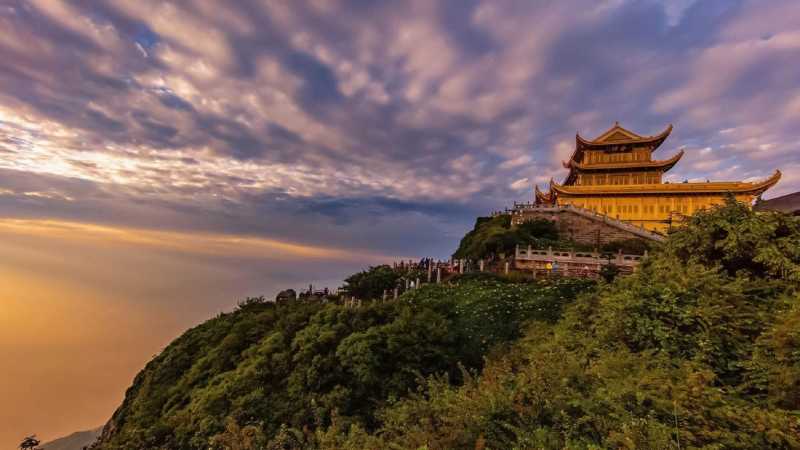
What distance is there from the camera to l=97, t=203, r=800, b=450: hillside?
5.20 m

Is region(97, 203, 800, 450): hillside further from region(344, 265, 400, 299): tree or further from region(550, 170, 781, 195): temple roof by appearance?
region(550, 170, 781, 195): temple roof

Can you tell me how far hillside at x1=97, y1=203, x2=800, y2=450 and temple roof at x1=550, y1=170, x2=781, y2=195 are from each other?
86.6ft

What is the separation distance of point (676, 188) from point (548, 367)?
40170 mm

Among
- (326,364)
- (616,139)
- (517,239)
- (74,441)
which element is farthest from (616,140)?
(74,441)

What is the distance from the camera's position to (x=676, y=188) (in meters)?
37.7

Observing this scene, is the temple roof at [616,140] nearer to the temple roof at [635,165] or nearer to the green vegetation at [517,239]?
the temple roof at [635,165]

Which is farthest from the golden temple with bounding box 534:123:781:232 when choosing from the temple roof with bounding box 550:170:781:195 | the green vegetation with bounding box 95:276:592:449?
the green vegetation with bounding box 95:276:592:449

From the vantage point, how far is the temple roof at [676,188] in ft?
114

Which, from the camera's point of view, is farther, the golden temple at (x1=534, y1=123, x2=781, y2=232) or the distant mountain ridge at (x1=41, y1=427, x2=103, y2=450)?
the distant mountain ridge at (x1=41, y1=427, x2=103, y2=450)

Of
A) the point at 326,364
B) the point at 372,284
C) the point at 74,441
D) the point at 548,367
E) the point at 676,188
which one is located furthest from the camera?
the point at 74,441

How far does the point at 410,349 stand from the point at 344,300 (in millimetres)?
12325

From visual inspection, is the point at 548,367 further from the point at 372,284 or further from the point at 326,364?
the point at 372,284

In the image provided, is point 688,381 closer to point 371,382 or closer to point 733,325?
point 733,325

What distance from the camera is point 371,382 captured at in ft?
40.4
